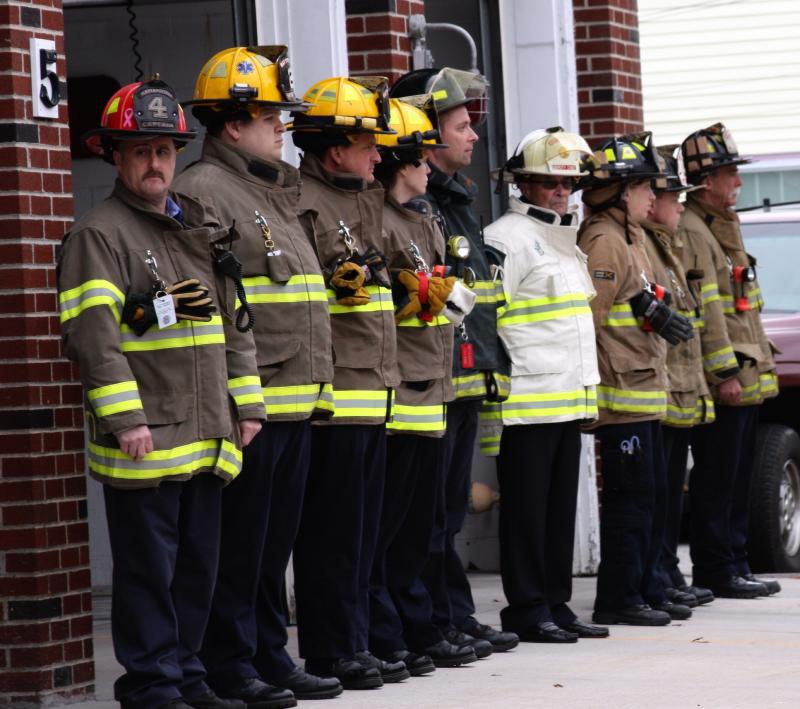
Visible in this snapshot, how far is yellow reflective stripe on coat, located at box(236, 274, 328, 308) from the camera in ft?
22.0

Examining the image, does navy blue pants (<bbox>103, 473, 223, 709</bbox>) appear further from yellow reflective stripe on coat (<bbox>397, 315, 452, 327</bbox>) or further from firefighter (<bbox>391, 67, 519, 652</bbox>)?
firefighter (<bbox>391, 67, 519, 652</bbox>)

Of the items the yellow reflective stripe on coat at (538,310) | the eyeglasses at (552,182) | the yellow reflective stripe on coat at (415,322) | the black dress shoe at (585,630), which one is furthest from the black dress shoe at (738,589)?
the yellow reflective stripe on coat at (415,322)

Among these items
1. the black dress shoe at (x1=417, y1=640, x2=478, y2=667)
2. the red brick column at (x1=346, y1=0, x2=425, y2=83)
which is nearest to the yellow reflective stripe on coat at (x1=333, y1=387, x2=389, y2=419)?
the black dress shoe at (x1=417, y1=640, x2=478, y2=667)

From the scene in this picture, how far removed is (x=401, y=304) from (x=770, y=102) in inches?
609

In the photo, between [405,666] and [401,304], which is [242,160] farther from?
[405,666]

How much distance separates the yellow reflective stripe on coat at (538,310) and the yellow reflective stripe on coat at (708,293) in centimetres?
153

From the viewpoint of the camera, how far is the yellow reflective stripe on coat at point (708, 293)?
9758 millimetres

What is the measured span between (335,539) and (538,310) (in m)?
1.74

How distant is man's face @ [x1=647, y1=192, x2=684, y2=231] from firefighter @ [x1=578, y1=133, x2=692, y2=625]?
291mm

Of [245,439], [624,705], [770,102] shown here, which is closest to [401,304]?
[245,439]

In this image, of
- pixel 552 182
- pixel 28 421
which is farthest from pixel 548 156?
pixel 28 421

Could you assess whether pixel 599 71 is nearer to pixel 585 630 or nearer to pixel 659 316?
pixel 659 316

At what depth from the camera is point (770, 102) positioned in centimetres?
2212

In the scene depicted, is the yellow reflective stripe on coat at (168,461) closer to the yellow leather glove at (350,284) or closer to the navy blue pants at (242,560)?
the navy blue pants at (242,560)
